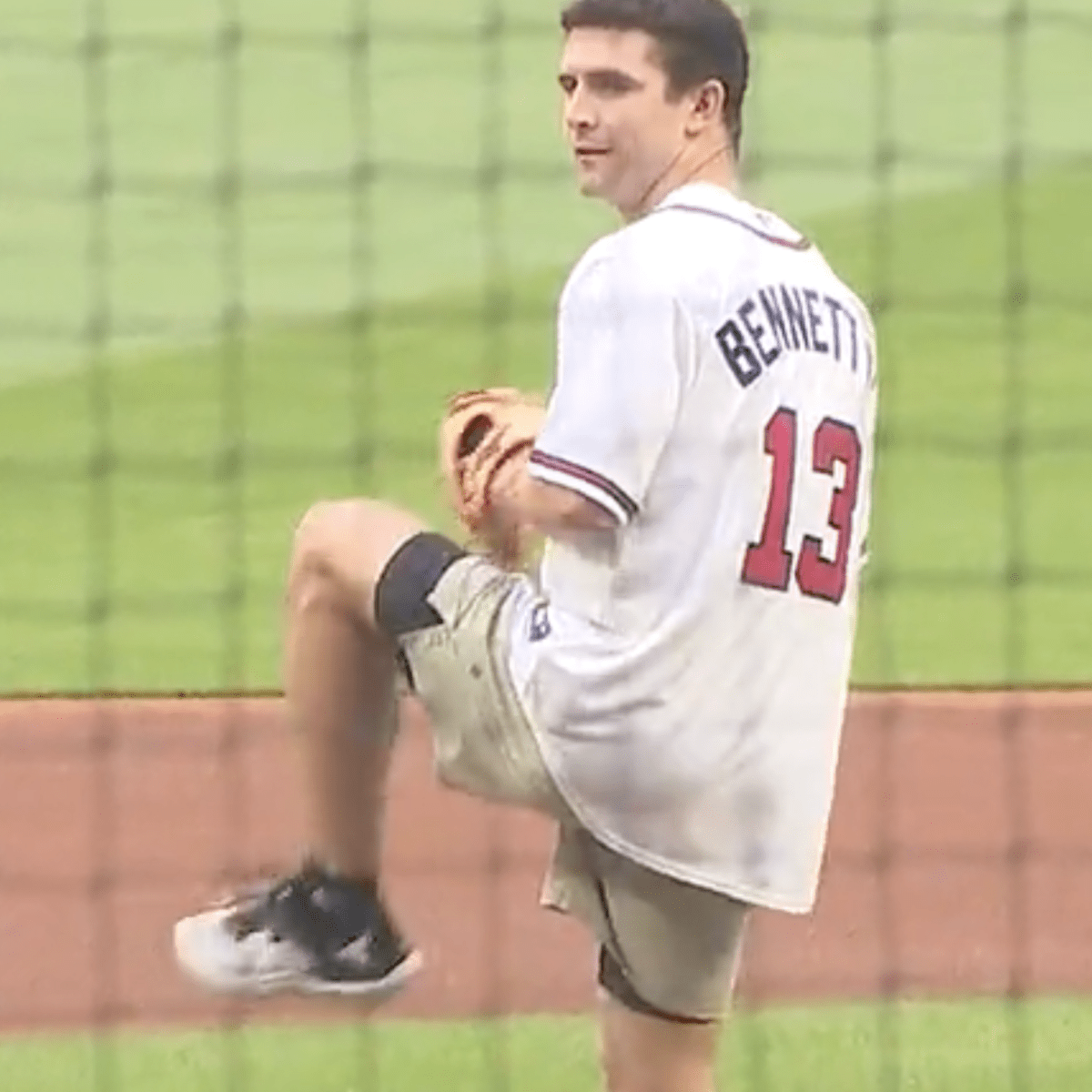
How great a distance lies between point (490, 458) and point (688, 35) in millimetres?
543

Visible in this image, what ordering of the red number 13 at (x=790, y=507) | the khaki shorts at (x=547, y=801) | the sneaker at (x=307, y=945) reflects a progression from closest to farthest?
the red number 13 at (x=790, y=507)
the khaki shorts at (x=547, y=801)
the sneaker at (x=307, y=945)

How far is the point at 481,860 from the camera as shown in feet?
23.7

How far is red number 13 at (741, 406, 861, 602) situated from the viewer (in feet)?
13.7

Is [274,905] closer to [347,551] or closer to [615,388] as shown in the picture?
[347,551]

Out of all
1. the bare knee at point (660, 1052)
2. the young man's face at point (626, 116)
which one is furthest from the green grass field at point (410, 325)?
the young man's face at point (626, 116)

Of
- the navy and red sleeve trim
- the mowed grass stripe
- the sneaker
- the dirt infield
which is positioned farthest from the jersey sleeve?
the mowed grass stripe

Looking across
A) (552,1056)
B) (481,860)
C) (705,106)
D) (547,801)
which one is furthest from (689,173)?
(481,860)

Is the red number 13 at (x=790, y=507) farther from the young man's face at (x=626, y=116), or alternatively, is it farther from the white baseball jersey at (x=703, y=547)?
the young man's face at (x=626, y=116)

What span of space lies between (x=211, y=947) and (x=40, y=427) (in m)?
6.22

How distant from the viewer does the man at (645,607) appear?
4105 millimetres

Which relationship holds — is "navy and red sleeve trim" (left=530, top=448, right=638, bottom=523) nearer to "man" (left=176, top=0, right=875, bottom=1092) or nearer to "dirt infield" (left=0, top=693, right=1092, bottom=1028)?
"man" (left=176, top=0, right=875, bottom=1092)

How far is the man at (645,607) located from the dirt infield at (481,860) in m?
1.77

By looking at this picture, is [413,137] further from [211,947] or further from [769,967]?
[211,947]

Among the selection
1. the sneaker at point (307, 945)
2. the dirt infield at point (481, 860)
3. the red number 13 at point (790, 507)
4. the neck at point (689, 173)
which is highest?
the neck at point (689, 173)
